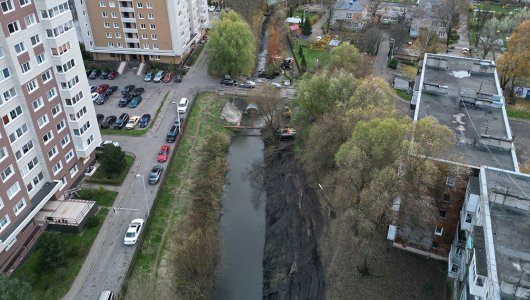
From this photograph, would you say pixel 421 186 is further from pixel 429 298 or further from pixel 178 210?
pixel 178 210

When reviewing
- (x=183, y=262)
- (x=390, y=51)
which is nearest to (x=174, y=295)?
(x=183, y=262)

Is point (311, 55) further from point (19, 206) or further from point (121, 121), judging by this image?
point (19, 206)

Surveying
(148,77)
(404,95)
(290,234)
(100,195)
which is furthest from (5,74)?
(404,95)

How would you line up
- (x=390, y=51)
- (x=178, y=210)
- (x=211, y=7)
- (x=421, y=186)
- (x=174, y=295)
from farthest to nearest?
(x=211, y=7), (x=390, y=51), (x=178, y=210), (x=174, y=295), (x=421, y=186)

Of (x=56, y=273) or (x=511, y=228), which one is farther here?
(x=56, y=273)

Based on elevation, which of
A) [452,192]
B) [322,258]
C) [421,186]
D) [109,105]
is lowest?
[322,258]

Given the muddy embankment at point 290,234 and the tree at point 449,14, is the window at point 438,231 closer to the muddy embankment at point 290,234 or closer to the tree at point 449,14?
the muddy embankment at point 290,234
